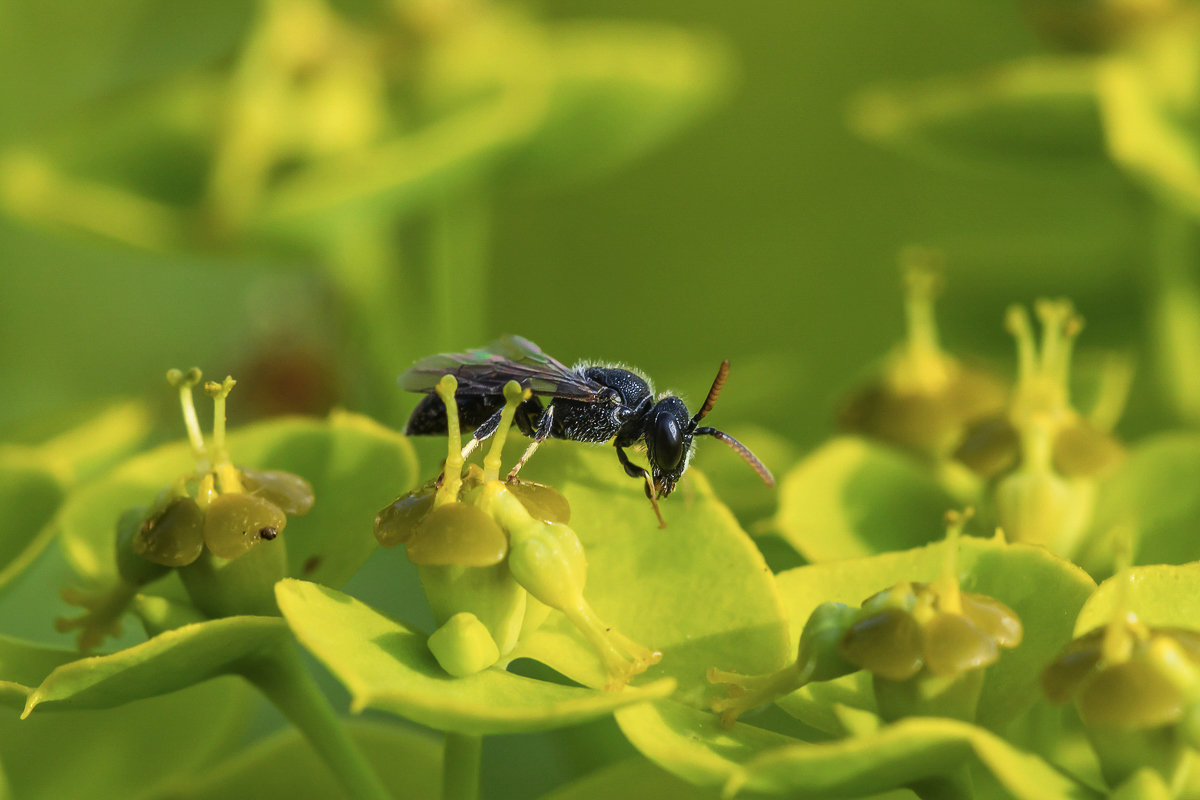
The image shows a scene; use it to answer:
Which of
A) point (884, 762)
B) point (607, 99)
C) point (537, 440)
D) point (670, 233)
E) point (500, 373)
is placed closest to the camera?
point (884, 762)

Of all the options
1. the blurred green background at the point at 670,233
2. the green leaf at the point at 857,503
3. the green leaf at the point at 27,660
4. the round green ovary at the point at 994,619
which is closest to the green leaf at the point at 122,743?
the green leaf at the point at 27,660

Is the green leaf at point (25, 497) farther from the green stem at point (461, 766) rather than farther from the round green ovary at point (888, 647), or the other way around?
the round green ovary at point (888, 647)

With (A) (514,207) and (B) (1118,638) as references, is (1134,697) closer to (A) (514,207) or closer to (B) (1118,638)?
(B) (1118,638)

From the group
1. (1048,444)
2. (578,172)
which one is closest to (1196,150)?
(1048,444)

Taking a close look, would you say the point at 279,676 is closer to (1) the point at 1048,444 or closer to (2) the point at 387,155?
(1) the point at 1048,444

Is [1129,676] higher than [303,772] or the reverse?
higher

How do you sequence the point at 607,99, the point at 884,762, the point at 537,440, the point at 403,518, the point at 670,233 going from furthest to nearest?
the point at 670,233
the point at 607,99
the point at 537,440
the point at 403,518
the point at 884,762

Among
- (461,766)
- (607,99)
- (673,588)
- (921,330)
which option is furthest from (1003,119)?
(461,766)

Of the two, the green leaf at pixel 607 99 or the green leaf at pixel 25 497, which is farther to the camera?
the green leaf at pixel 607 99
